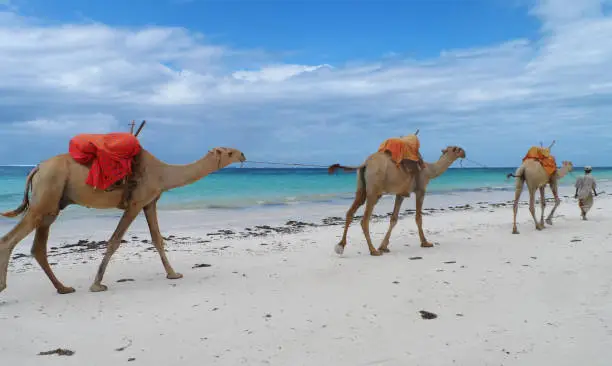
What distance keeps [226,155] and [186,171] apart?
2.05ft

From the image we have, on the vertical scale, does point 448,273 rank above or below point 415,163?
below

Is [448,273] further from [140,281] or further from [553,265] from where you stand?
[140,281]

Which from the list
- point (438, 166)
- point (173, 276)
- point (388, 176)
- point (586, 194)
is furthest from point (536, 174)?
point (173, 276)

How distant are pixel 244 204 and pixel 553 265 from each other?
55.1 feet

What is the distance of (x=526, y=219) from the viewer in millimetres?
14664

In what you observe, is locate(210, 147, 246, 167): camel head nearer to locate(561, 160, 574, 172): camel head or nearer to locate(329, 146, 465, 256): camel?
locate(329, 146, 465, 256): camel

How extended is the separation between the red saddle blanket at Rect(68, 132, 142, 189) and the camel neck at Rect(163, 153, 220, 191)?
2.02ft

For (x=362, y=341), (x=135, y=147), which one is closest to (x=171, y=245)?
(x=135, y=147)

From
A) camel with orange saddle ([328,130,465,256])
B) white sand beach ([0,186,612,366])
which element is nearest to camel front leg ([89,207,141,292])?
white sand beach ([0,186,612,366])

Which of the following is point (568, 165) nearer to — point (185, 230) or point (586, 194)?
point (586, 194)

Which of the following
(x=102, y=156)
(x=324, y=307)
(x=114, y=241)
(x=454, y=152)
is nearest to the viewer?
(x=324, y=307)

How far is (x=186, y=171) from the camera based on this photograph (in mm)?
7113

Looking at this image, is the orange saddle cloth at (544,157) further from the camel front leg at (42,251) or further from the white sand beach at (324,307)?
the camel front leg at (42,251)

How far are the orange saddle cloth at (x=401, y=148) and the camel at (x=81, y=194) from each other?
3.14m
